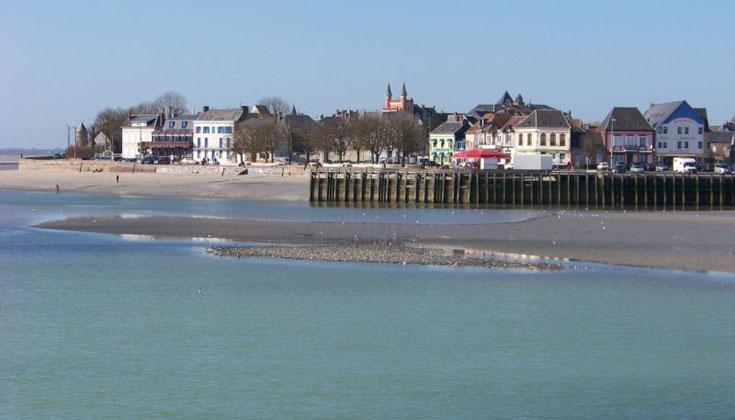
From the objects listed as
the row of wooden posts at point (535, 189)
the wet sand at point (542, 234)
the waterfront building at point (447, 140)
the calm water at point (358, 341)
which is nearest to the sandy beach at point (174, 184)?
the row of wooden posts at point (535, 189)

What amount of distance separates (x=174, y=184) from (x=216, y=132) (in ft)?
126

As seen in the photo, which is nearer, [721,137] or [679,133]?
[679,133]

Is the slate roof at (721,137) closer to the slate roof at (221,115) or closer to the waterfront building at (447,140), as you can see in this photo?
the waterfront building at (447,140)

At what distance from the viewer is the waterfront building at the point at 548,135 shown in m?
90.7

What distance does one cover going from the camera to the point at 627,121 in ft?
302

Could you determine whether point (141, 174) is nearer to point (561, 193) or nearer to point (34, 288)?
point (561, 193)

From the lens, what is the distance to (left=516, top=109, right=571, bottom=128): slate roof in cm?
9112

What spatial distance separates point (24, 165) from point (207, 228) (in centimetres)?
7352

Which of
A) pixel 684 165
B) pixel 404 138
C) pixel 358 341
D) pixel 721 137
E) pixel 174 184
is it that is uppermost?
pixel 721 137

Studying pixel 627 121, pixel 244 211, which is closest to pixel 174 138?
pixel 627 121

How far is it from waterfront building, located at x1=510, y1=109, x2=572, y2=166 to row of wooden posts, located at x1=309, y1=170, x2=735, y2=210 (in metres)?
24.7

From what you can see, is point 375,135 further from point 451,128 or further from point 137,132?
point 137,132

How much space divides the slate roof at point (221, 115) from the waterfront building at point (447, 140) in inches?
883

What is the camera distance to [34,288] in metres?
29.3
